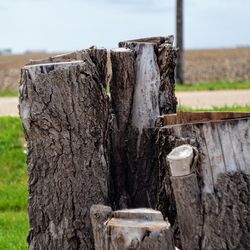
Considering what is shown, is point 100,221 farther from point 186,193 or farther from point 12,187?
point 12,187

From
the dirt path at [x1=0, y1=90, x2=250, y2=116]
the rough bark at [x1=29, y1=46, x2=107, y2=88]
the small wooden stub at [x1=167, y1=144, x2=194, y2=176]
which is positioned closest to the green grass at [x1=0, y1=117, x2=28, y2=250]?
the rough bark at [x1=29, y1=46, x2=107, y2=88]

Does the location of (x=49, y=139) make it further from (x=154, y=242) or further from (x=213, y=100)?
(x=213, y=100)

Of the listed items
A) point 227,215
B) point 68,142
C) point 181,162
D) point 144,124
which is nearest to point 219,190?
point 227,215

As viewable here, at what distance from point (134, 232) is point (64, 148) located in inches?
39.2

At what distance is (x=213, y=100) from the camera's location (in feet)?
49.7

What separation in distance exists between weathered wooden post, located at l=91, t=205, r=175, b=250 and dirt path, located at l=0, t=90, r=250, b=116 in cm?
963

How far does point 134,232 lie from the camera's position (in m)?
3.84

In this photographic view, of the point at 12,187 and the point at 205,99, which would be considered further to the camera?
the point at 205,99

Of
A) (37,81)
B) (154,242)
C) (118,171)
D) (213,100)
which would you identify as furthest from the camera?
(213,100)

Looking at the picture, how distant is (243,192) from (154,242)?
0.68 m

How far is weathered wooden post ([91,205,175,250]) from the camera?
151 inches

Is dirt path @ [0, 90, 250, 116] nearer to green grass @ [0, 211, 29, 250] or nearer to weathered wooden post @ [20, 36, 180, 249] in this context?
green grass @ [0, 211, 29, 250]

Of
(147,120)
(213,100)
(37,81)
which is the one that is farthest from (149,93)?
(213,100)

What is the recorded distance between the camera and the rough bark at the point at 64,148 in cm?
466
